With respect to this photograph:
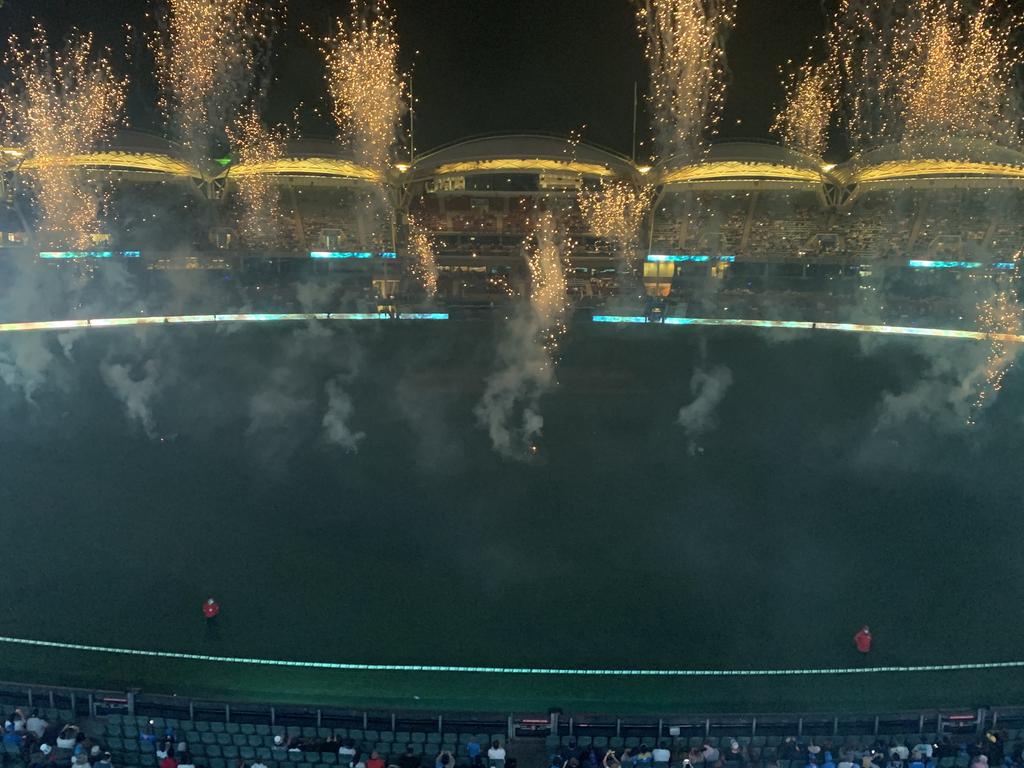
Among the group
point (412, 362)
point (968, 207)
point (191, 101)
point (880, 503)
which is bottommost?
point (880, 503)

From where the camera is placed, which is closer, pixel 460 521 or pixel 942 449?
pixel 460 521

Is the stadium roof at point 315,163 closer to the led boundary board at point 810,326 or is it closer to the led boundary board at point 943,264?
the led boundary board at point 810,326

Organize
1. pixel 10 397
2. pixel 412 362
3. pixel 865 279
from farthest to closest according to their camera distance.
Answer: pixel 865 279, pixel 412 362, pixel 10 397

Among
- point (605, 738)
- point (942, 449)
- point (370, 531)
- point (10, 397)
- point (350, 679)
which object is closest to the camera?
point (605, 738)

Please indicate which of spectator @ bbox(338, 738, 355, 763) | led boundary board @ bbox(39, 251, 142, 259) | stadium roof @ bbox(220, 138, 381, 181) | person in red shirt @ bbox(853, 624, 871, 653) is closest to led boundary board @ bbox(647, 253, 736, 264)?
stadium roof @ bbox(220, 138, 381, 181)

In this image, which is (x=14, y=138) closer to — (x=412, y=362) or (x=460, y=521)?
(x=412, y=362)

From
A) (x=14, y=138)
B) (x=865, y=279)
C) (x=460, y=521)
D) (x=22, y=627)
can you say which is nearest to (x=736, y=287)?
(x=865, y=279)

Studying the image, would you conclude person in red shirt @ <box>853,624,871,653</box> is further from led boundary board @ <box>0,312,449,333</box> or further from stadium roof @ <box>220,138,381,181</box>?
stadium roof @ <box>220,138,381,181</box>

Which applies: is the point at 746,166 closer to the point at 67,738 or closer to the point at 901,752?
the point at 901,752

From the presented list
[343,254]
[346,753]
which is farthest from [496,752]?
[343,254]

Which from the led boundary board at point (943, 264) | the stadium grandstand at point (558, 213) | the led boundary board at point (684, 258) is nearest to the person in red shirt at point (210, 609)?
the stadium grandstand at point (558, 213)
